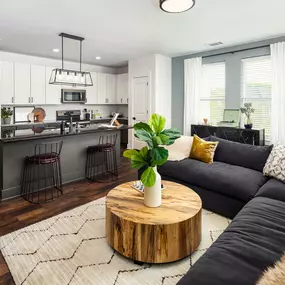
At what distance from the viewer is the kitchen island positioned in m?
3.33

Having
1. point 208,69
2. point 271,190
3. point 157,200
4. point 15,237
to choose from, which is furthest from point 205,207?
point 208,69

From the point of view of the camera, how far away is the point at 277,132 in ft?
15.3

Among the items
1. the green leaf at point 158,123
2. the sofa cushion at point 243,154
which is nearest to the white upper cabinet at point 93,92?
the sofa cushion at point 243,154

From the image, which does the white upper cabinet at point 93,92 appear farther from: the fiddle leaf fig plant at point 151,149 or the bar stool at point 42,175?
the fiddle leaf fig plant at point 151,149

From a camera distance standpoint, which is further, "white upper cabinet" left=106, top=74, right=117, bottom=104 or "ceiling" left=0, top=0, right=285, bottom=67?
"white upper cabinet" left=106, top=74, right=117, bottom=104

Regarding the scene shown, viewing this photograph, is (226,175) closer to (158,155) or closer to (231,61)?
(158,155)

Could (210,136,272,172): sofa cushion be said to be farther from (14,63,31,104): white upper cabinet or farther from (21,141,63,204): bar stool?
(14,63,31,104): white upper cabinet

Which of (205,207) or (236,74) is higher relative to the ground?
(236,74)

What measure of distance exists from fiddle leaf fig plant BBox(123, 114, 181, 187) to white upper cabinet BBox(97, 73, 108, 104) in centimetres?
563

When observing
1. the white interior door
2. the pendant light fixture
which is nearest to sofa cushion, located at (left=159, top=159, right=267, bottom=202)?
the pendant light fixture

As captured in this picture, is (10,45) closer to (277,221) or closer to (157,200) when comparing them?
(157,200)

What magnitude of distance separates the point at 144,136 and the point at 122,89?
5959 millimetres

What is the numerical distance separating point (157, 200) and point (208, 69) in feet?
14.9

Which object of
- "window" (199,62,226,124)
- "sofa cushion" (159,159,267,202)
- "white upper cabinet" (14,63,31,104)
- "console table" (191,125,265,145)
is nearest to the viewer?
"sofa cushion" (159,159,267,202)
